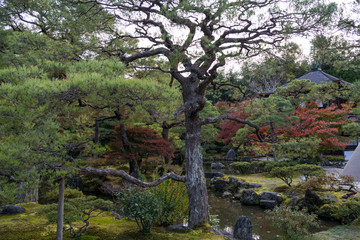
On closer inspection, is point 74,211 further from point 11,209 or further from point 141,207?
point 11,209

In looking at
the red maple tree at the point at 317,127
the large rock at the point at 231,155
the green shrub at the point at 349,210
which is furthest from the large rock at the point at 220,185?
the large rock at the point at 231,155

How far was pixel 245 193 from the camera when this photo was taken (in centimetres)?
812

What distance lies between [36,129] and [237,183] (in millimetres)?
8296

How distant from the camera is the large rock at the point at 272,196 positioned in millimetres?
7562

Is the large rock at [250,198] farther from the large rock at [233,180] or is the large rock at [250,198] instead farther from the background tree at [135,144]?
the background tree at [135,144]

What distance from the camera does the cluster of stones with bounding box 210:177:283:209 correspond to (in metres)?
A: 7.56

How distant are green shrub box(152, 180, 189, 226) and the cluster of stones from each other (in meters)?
3.69

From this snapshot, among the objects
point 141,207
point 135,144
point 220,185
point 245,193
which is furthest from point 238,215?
point 141,207

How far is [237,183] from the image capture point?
9625 mm

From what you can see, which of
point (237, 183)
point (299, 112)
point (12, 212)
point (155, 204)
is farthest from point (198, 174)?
point (299, 112)

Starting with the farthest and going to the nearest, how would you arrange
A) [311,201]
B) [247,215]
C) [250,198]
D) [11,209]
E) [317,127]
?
[317,127]
[250,198]
[247,215]
[311,201]
[11,209]

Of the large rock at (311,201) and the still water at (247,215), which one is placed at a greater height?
the large rock at (311,201)

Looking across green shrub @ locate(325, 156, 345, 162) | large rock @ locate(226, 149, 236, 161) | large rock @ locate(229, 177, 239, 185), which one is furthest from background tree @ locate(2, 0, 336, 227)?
large rock @ locate(226, 149, 236, 161)

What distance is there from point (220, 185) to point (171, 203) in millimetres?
5907
